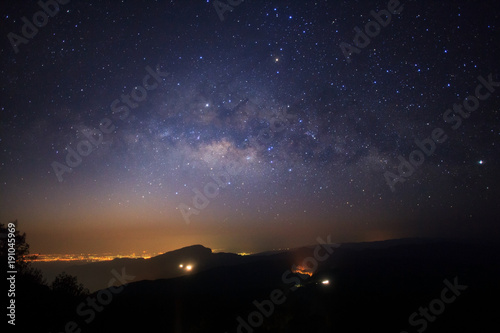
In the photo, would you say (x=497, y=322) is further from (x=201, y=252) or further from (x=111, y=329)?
(x=201, y=252)

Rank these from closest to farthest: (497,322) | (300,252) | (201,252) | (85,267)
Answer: (497,322)
(300,252)
(201,252)
(85,267)

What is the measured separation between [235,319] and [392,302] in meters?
17.3

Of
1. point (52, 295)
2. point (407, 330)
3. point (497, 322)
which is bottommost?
point (497, 322)

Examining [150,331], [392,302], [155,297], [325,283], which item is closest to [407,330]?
[392,302]

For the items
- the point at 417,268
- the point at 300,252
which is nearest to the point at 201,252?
the point at 300,252

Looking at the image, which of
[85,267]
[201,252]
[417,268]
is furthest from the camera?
[85,267]

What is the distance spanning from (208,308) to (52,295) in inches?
470

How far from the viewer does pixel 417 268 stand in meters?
47.5

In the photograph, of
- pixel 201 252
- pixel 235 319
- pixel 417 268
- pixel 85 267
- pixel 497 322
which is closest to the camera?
pixel 235 319

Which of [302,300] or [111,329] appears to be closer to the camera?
[111,329]

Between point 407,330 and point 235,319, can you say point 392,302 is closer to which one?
point 407,330

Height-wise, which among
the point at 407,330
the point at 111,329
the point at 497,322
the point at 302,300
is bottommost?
the point at 497,322

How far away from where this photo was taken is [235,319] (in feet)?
62.1

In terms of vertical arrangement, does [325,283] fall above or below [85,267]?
below
